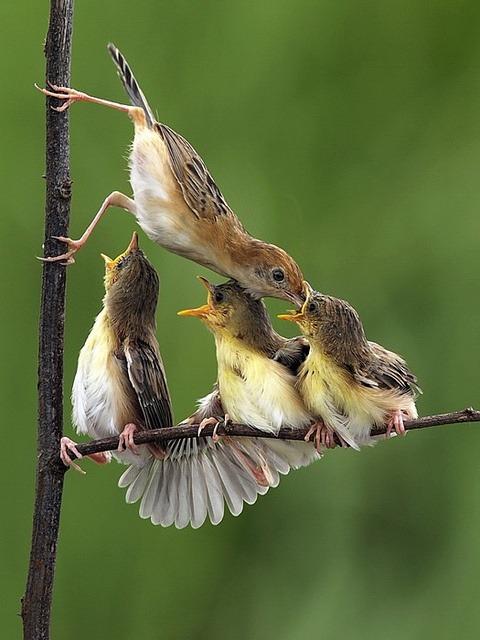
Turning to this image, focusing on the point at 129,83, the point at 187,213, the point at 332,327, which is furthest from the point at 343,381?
the point at 129,83

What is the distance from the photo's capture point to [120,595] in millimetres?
1767

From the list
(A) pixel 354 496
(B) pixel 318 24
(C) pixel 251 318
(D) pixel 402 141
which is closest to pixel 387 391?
(C) pixel 251 318

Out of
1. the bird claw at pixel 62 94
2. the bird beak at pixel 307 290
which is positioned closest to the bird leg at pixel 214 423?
the bird beak at pixel 307 290

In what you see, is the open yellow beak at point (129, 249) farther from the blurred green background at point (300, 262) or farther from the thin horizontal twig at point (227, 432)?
the blurred green background at point (300, 262)

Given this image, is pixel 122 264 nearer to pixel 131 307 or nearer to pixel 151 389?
pixel 131 307

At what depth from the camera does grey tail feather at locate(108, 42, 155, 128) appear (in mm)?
1390

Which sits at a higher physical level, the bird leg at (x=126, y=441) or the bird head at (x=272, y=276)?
the bird head at (x=272, y=276)

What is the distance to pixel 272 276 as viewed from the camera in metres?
1.30

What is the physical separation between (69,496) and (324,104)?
82cm

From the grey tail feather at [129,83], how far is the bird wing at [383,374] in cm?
50

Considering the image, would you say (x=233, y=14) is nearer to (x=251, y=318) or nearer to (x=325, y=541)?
(x=251, y=318)

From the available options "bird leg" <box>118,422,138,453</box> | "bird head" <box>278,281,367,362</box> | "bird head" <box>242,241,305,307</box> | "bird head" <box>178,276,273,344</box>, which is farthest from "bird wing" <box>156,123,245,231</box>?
"bird leg" <box>118,422,138,453</box>

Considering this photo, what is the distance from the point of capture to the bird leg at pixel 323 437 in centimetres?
105

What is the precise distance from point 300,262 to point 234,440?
23.6 inches
